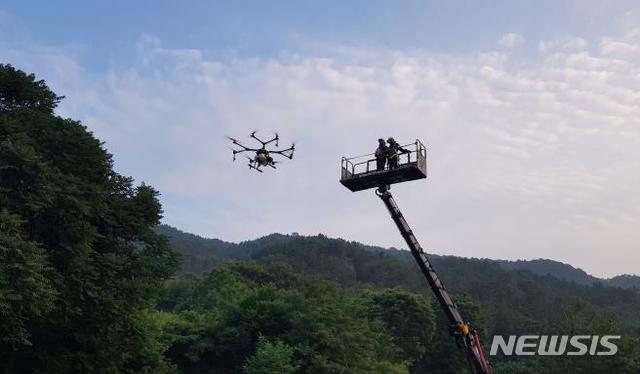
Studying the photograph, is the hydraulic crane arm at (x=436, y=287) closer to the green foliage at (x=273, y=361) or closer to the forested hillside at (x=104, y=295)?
the forested hillside at (x=104, y=295)

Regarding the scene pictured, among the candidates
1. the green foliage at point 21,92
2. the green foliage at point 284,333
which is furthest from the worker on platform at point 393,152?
the green foliage at point 284,333

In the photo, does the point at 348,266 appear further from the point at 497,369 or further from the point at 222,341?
the point at 222,341

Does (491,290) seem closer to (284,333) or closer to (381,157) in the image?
(284,333)

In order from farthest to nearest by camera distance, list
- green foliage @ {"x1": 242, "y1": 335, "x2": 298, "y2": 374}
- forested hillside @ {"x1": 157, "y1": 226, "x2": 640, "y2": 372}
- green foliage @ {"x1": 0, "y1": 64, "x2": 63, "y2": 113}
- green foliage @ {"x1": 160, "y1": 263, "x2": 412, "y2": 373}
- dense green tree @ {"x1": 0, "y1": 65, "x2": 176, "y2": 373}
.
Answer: forested hillside @ {"x1": 157, "y1": 226, "x2": 640, "y2": 372} < green foliage @ {"x1": 160, "y1": 263, "x2": 412, "y2": 373} < green foliage @ {"x1": 242, "y1": 335, "x2": 298, "y2": 374} < green foliage @ {"x1": 0, "y1": 64, "x2": 63, "y2": 113} < dense green tree @ {"x1": 0, "y1": 65, "x2": 176, "y2": 373}

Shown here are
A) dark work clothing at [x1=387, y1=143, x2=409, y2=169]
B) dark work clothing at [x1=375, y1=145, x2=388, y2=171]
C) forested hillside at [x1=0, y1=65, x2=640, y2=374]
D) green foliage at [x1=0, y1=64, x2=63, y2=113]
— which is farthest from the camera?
green foliage at [x1=0, y1=64, x2=63, y2=113]

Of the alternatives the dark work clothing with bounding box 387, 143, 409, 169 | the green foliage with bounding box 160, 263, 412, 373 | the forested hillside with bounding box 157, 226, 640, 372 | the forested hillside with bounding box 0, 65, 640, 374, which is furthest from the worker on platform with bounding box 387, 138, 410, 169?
the forested hillside with bounding box 157, 226, 640, 372

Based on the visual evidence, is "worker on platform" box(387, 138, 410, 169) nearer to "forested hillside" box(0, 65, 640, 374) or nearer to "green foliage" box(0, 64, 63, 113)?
"forested hillside" box(0, 65, 640, 374)

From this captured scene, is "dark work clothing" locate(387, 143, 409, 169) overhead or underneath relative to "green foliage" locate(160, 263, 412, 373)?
overhead
